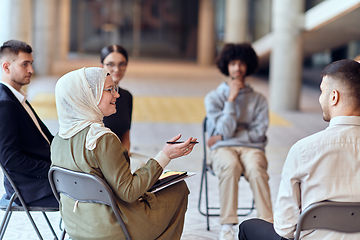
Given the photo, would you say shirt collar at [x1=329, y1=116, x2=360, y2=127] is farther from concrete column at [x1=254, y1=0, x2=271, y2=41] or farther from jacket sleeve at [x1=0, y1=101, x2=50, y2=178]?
concrete column at [x1=254, y1=0, x2=271, y2=41]

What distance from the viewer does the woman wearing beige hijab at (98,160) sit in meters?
2.09

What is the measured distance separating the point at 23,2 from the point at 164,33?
542 inches

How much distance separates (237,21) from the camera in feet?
40.9

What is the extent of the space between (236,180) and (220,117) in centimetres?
60

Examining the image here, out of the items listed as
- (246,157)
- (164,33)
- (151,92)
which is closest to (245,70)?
(246,157)

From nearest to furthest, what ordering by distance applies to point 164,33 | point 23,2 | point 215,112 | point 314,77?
1. point 215,112
2. point 23,2
3. point 314,77
4. point 164,33

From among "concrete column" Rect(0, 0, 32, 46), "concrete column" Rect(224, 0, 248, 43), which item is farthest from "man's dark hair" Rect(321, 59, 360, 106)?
"concrete column" Rect(224, 0, 248, 43)

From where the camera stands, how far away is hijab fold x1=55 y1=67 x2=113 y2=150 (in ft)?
6.95

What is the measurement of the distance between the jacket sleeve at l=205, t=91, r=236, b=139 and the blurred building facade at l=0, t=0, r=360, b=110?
17.1 feet

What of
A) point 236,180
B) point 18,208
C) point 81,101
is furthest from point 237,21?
point 81,101

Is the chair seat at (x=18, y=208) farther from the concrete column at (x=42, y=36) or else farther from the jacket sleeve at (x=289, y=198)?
the concrete column at (x=42, y=36)

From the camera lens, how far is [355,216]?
187 cm

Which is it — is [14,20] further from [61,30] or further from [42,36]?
[61,30]

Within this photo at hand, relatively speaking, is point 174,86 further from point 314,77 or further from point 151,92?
point 314,77
